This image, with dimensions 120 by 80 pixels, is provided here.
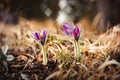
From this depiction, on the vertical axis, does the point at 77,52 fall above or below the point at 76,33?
below

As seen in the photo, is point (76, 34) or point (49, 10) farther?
point (49, 10)

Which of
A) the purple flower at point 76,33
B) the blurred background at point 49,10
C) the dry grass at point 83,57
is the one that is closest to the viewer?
the dry grass at point 83,57

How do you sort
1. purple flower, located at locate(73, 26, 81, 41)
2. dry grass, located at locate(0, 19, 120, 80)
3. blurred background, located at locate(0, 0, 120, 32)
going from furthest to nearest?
blurred background, located at locate(0, 0, 120, 32)
purple flower, located at locate(73, 26, 81, 41)
dry grass, located at locate(0, 19, 120, 80)

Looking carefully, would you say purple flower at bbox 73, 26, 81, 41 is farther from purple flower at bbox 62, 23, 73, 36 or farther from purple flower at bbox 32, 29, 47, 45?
purple flower at bbox 32, 29, 47, 45

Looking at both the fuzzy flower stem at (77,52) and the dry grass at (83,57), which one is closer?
the dry grass at (83,57)

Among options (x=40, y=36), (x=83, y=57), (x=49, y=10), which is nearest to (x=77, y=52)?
(x=83, y=57)

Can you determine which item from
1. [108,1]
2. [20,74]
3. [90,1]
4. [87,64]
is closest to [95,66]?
[87,64]

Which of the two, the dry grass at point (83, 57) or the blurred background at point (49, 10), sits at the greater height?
the blurred background at point (49, 10)

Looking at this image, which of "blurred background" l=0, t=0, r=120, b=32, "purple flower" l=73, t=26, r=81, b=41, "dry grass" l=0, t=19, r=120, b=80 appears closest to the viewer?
"dry grass" l=0, t=19, r=120, b=80

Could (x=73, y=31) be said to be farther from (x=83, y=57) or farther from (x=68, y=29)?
Answer: (x=83, y=57)

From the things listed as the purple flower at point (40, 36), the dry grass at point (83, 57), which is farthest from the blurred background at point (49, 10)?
the purple flower at point (40, 36)

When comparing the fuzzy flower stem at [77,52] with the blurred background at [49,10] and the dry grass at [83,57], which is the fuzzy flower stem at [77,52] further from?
the blurred background at [49,10]

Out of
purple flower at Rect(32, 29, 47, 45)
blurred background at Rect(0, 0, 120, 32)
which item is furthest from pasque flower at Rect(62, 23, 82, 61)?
blurred background at Rect(0, 0, 120, 32)
